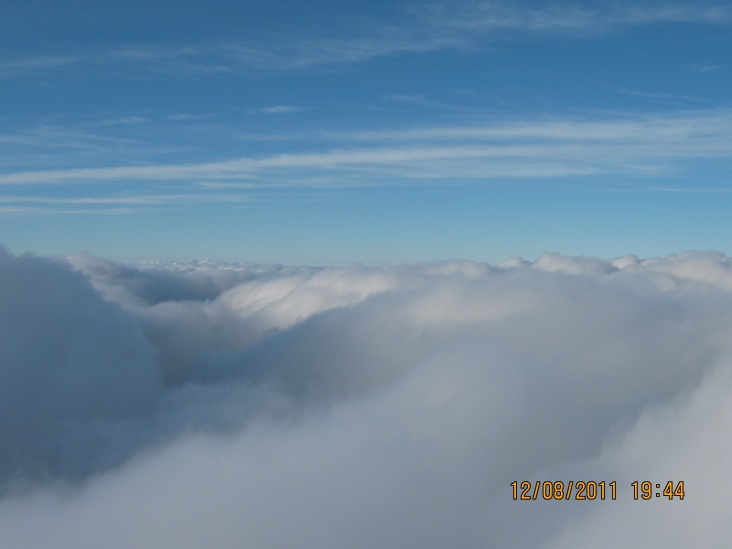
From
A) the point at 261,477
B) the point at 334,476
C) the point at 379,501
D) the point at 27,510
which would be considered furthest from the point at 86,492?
the point at 379,501

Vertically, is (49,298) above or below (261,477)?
above

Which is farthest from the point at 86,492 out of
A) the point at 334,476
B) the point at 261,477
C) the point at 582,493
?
the point at 582,493

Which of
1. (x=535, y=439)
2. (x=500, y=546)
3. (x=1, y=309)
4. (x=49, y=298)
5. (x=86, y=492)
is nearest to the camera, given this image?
(x=500, y=546)

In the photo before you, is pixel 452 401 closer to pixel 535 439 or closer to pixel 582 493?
pixel 535 439

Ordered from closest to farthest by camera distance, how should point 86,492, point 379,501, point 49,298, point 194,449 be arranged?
point 379,501 → point 86,492 → point 194,449 → point 49,298

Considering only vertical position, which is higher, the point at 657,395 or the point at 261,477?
the point at 261,477

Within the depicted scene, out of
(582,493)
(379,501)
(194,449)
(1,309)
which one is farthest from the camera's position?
(1,309)

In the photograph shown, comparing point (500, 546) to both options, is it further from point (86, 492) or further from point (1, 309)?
point (1, 309)

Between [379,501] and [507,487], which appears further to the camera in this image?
[507,487]

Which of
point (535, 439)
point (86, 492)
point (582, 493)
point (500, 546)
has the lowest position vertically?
point (86, 492)
